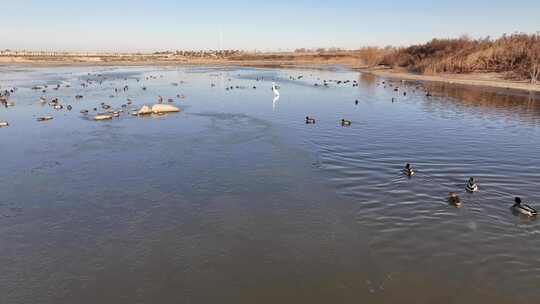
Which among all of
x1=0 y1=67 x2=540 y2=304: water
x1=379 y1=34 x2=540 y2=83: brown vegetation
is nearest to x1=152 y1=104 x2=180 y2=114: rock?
x1=0 y1=67 x2=540 y2=304: water

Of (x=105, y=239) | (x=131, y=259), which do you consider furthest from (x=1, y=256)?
(x=131, y=259)

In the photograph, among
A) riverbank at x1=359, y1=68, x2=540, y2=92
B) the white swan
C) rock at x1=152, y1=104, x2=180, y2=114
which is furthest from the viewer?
riverbank at x1=359, y1=68, x2=540, y2=92

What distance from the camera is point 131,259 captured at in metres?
11.9

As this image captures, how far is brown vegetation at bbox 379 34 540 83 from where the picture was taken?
61.3 m

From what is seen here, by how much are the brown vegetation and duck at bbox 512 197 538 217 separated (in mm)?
49841

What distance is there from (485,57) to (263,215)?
221ft

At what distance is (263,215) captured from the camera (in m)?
14.9

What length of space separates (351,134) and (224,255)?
1763cm

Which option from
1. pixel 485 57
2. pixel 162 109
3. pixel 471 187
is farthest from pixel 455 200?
pixel 485 57

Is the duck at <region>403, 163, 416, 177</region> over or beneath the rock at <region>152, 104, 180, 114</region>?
beneath

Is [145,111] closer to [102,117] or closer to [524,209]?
[102,117]

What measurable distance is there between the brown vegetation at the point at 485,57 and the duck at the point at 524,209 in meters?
49.8

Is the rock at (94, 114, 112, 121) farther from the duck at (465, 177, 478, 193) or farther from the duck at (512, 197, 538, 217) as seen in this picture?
the duck at (512, 197, 538, 217)

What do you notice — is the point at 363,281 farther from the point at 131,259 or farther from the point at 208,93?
the point at 208,93
